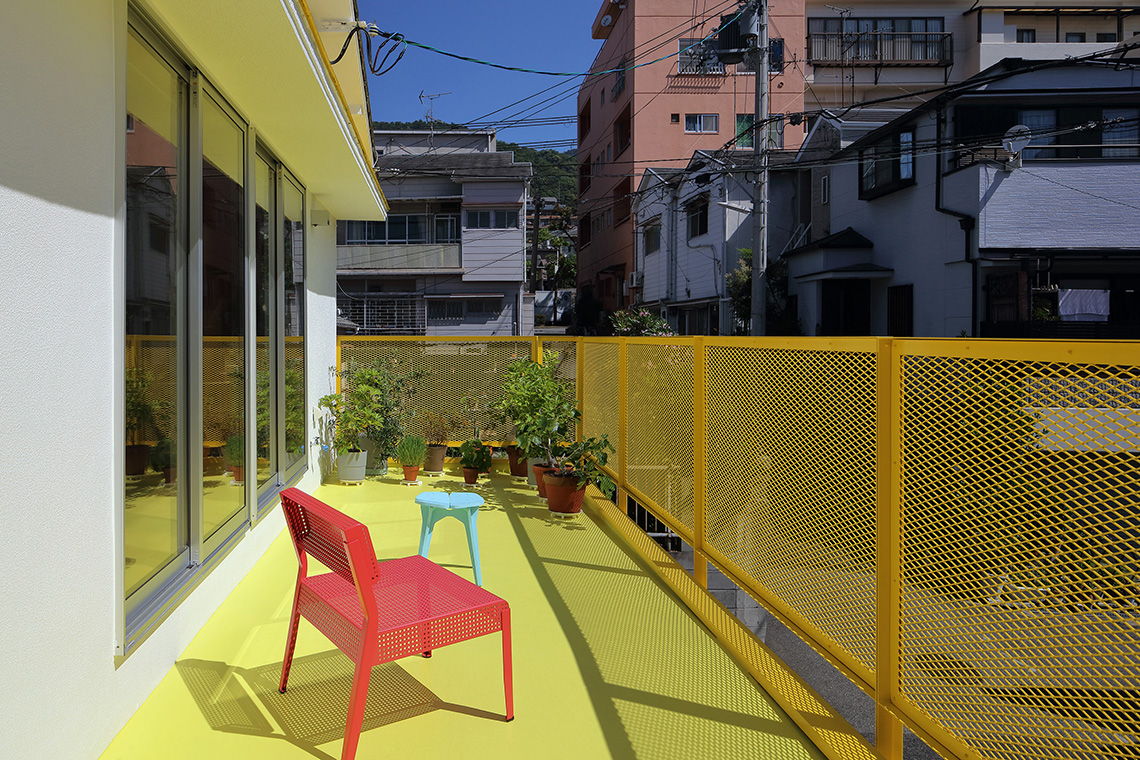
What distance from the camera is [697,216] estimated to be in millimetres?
24906

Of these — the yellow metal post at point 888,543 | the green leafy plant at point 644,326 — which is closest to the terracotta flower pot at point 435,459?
the yellow metal post at point 888,543

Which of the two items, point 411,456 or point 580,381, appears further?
point 580,381

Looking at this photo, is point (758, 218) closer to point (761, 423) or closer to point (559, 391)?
point (559, 391)

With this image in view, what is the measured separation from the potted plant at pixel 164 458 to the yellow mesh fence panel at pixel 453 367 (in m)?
5.49

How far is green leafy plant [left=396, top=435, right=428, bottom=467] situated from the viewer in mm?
7586

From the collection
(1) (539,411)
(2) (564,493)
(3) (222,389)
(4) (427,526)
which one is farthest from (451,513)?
(1) (539,411)

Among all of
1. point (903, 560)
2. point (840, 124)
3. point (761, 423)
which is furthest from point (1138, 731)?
point (840, 124)

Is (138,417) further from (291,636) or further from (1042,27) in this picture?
(1042,27)

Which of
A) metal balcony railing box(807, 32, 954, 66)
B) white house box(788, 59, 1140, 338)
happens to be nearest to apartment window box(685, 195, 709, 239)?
white house box(788, 59, 1140, 338)

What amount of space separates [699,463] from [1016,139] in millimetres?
14275

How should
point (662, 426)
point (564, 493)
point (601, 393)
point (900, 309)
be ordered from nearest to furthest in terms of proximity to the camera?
point (662, 426)
point (564, 493)
point (601, 393)
point (900, 309)

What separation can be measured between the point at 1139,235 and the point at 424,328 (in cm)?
2083

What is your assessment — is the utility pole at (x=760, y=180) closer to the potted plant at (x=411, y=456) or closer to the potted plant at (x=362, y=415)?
the potted plant at (x=362, y=415)

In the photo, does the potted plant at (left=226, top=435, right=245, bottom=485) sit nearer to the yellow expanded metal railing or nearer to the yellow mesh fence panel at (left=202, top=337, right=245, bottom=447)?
the yellow mesh fence panel at (left=202, top=337, right=245, bottom=447)
